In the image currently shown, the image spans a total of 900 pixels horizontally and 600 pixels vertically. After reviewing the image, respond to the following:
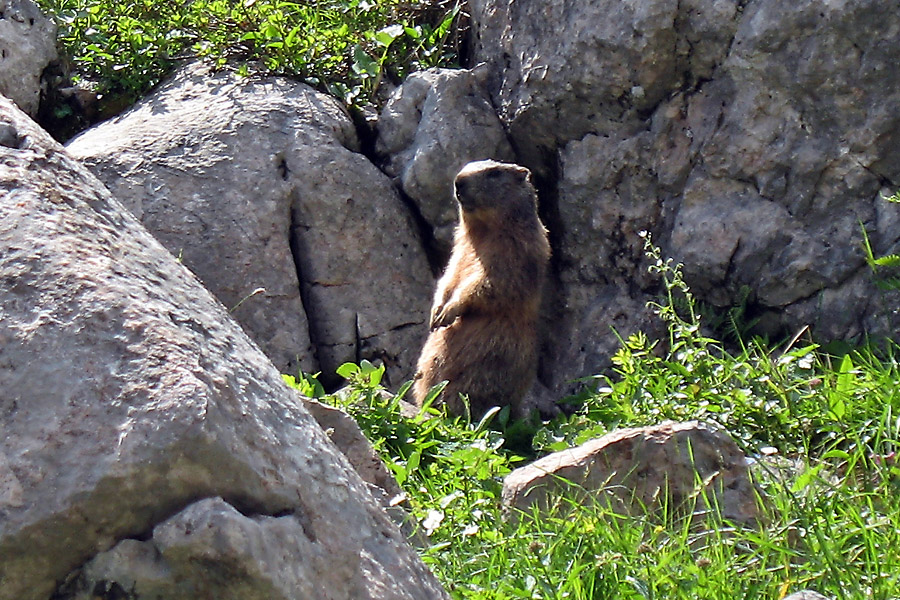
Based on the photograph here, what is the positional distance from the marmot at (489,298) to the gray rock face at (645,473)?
7.78 ft

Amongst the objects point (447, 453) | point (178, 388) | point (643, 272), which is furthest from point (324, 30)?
point (178, 388)

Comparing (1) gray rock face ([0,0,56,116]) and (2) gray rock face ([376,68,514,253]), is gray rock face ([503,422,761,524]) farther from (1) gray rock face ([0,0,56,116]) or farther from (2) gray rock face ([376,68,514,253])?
(1) gray rock face ([0,0,56,116])

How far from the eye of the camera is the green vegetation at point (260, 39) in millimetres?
6840

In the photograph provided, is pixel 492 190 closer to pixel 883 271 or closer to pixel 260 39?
pixel 260 39

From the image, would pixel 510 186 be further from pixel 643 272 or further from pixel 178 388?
pixel 178 388

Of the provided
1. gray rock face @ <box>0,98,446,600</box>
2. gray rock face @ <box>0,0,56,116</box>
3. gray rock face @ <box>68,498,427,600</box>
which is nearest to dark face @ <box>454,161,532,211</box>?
gray rock face @ <box>0,0,56,116</box>

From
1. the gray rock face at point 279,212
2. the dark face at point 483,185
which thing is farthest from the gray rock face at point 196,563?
the dark face at point 483,185

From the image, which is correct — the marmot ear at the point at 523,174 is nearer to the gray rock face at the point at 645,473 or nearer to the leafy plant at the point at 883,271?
the leafy plant at the point at 883,271

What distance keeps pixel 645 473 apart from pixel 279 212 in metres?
3.32

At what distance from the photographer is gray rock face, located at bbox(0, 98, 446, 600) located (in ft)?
6.36

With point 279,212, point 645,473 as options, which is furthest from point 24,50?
point 645,473

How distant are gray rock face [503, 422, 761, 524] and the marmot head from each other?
2.74 meters

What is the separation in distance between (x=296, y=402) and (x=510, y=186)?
4005mm

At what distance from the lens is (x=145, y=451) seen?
1.95 metres
